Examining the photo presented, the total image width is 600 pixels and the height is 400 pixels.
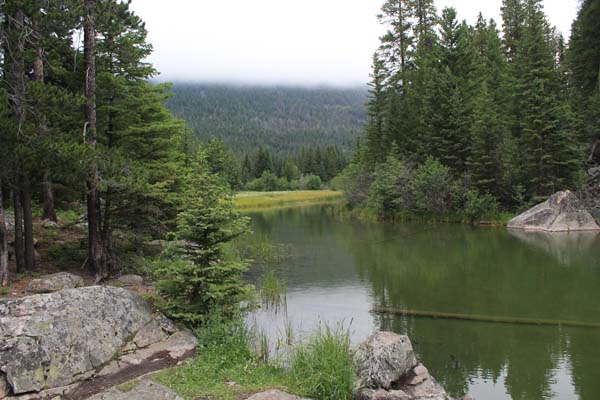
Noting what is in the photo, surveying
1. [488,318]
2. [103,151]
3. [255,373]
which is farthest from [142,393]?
[488,318]

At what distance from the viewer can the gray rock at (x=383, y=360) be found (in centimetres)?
808

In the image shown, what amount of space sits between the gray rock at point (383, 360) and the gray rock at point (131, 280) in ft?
22.1

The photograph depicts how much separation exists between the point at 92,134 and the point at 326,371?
7.88 m

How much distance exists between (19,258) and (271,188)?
270ft

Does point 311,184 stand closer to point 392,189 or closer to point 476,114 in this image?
point 392,189

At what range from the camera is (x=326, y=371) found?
7484 millimetres

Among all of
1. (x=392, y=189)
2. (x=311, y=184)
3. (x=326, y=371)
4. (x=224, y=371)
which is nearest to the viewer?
(x=326, y=371)

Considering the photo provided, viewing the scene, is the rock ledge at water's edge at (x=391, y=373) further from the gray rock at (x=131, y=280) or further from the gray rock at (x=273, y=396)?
the gray rock at (x=131, y=280)

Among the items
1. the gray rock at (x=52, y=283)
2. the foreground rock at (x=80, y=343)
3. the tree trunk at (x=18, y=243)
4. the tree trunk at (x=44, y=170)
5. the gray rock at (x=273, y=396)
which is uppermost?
the tree trunk at (x=44, y=170)

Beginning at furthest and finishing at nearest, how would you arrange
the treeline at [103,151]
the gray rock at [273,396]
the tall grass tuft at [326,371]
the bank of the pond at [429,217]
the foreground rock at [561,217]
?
1. the bank of the pond at [429,217]
2. the foreground rock at [561,217]
3. the treeline at [103,151]
4. the tall grass tuft at [326,371]
5. the gray rock at [273,396]

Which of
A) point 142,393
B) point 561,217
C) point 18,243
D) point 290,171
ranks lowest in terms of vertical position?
point 142,393

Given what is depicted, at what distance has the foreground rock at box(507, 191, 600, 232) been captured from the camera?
2887 centimetres

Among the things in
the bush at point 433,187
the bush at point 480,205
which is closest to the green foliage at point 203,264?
the bush at point 480,205

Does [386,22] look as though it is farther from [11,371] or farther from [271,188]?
[271,188]
